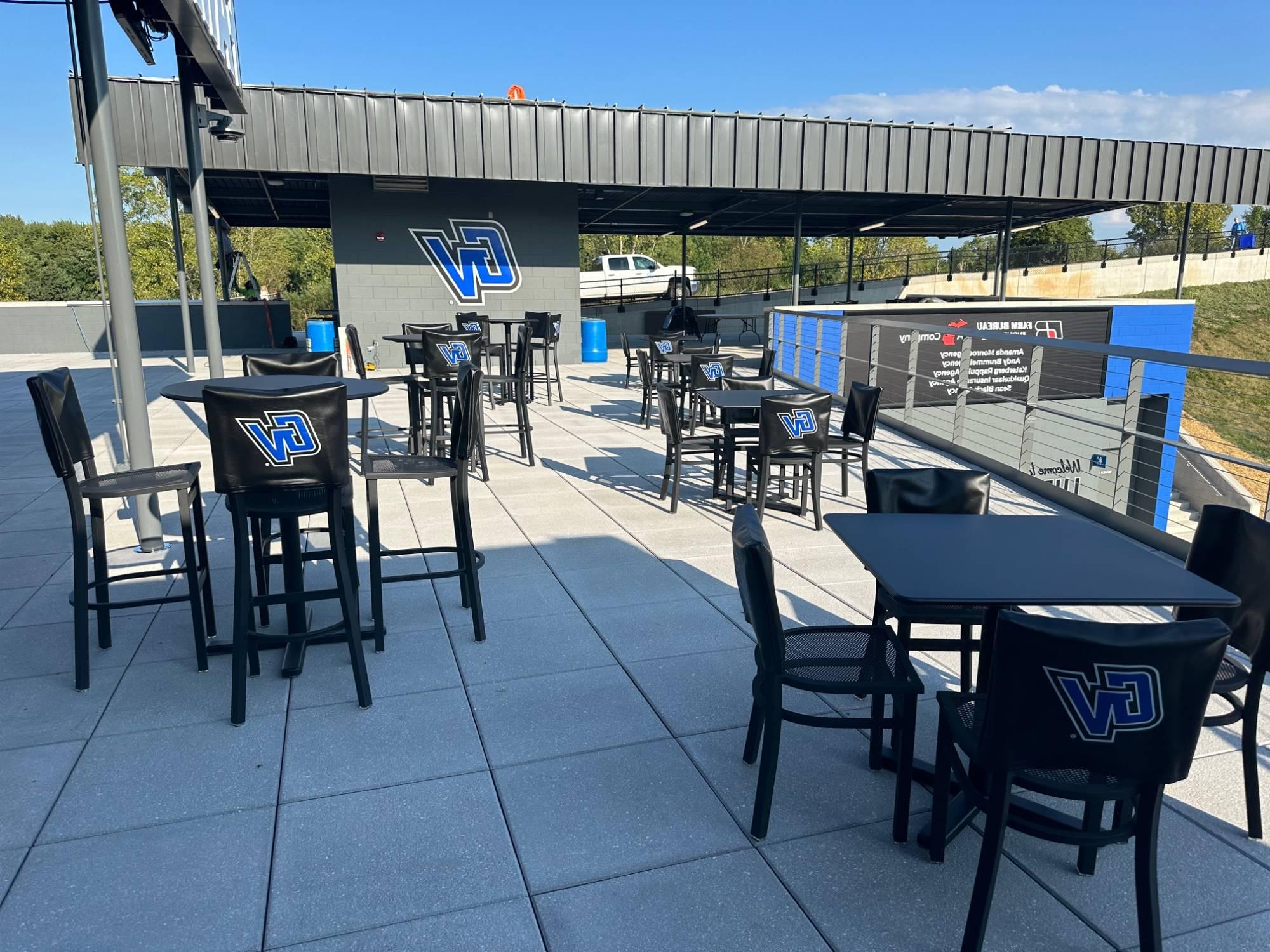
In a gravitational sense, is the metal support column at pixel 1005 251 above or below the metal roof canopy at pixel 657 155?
below

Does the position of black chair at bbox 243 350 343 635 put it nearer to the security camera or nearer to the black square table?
the black square table

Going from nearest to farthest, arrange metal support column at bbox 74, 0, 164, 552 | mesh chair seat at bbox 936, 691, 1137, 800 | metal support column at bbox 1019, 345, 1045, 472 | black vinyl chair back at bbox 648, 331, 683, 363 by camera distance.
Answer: mesh chair seat at bbox 936, 691, 1137, 800
metal support column at bbox 74, 0, 164, 552
metal support column at bbox 1019, 345, 1045, 472
black vinyl chair back at bbox 648, 331, 683, 363

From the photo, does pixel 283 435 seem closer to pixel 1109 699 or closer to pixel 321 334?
pixel 1109 699

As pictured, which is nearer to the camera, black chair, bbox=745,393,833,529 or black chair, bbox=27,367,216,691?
black chair, bbox=27,367,216,691

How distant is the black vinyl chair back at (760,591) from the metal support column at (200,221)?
7.75m

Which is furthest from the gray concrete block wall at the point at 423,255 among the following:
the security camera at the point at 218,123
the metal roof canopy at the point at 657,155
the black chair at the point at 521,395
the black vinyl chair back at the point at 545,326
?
the black chair at the point at 521,395

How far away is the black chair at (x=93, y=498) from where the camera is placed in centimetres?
339

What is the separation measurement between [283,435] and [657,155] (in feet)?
42.7

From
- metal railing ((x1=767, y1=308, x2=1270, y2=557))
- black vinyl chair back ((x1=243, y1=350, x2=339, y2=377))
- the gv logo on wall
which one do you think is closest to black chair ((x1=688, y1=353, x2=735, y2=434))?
metal railing ((x1=767, y1=308, x2=1270, y2=557))

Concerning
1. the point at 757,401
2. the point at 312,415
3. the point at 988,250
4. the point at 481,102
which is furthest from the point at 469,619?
the point at 988,250

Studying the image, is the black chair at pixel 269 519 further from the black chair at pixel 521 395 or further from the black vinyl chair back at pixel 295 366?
the black chair at pixel 521 395

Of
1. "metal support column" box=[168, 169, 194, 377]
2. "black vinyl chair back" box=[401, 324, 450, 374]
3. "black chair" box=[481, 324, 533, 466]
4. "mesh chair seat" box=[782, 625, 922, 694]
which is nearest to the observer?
"mesh chair seat" box=[782, 625, 922, 694]

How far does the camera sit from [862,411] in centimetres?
646

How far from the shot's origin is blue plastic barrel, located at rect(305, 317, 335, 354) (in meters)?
15.5
